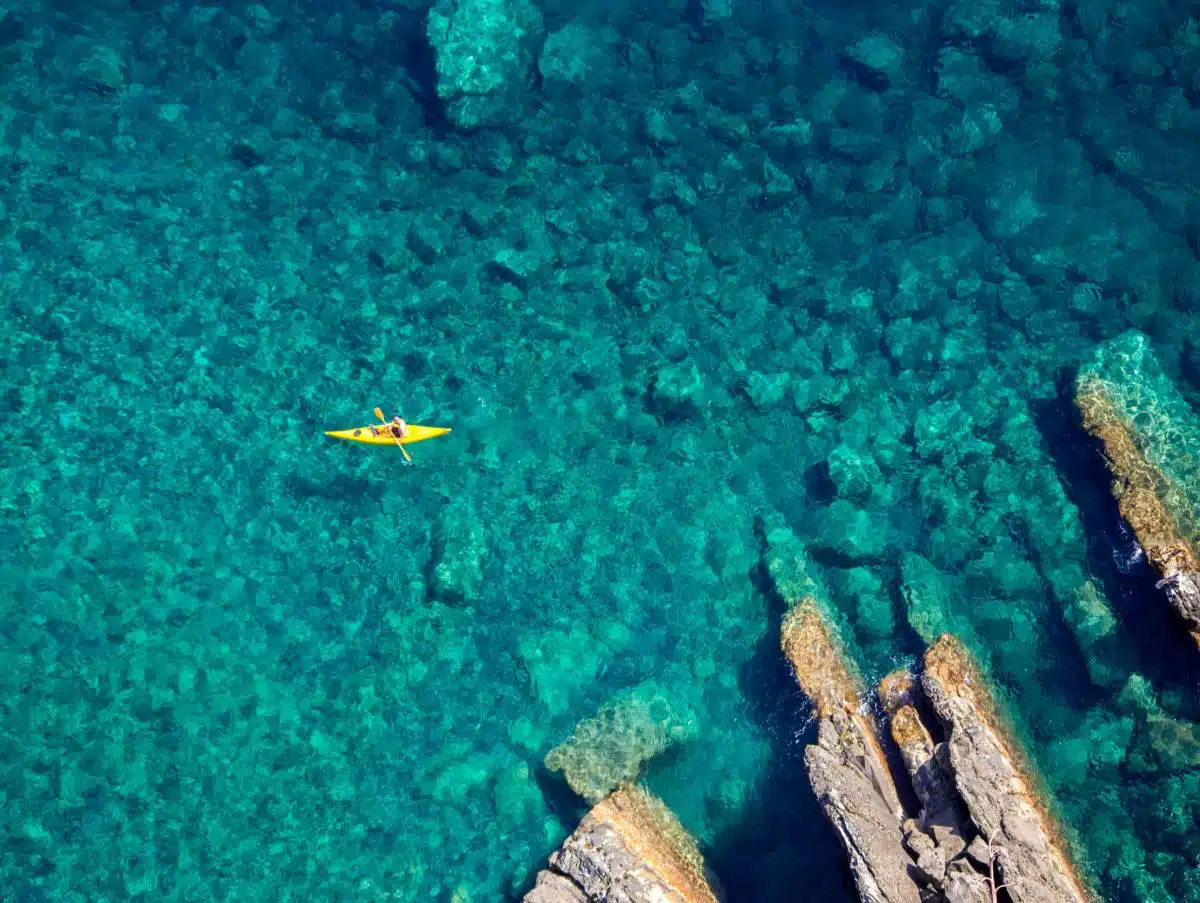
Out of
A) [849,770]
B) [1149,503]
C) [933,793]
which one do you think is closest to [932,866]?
[933,793]

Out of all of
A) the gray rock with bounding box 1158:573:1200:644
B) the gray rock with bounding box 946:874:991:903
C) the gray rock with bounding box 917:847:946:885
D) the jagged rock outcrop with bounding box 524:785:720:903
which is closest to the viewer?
the gray rock with bounding box 946:874:991:903

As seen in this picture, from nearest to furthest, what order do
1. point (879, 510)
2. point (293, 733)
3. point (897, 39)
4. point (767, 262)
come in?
point (293, 733) → point (879, 510) → point (767, 262) → point (897, 39)

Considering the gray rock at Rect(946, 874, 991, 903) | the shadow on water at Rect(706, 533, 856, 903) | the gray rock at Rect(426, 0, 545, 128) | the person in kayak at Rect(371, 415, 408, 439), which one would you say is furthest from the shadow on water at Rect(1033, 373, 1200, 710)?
the gray rock at Rect(426, 0, 545, 128)

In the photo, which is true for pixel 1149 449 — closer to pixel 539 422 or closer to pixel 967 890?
pixel 967 890

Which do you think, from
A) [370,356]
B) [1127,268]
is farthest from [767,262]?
[370,356]

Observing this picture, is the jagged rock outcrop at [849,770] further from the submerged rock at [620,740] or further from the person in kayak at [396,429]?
the person in kayak at [396,429]

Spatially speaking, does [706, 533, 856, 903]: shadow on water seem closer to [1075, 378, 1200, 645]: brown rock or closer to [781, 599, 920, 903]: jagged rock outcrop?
[781, 599, 920, 903]: jagged rock outcrop

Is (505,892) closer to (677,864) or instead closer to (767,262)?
(677,864)
